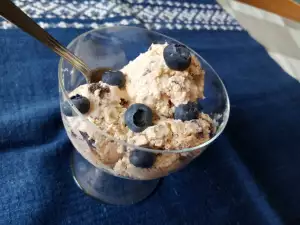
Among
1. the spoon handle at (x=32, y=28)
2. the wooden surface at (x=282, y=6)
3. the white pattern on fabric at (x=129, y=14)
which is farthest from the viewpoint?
the wooden surface at (x=282, y=6)

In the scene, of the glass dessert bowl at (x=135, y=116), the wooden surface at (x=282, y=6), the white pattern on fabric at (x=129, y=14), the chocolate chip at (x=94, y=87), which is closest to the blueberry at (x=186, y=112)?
the glass dessert bowl at (x=135, y=116)

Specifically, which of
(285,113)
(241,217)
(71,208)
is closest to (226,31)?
(285,113)

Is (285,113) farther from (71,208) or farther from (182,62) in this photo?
(71,208)

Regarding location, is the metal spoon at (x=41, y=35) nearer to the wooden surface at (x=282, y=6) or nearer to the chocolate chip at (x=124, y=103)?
the chocolate chip at (x=124, y=103)

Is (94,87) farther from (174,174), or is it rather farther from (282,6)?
(282,6)

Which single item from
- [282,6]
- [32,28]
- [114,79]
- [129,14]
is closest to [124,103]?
[114,79]

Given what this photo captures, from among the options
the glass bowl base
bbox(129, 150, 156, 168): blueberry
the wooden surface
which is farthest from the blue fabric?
the wooden surface

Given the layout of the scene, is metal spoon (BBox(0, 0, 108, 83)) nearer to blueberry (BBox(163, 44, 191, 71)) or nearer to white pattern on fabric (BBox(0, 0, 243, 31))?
blueberry (BBox(163, 44, 191, 71))
